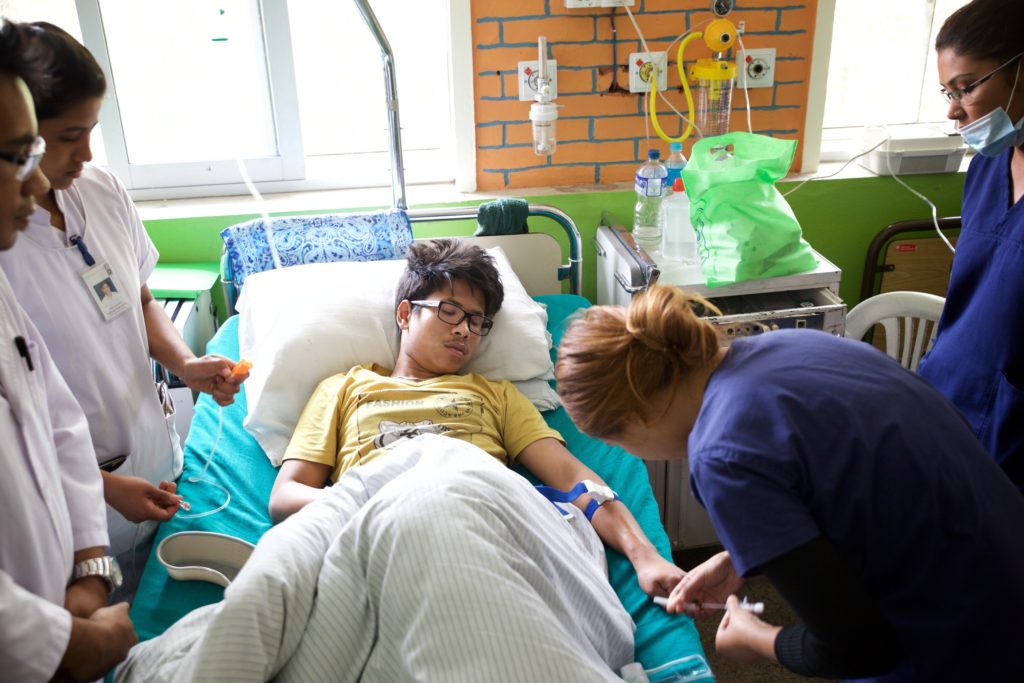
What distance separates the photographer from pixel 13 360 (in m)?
1.20

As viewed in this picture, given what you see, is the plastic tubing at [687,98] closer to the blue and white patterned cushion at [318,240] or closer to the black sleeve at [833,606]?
the blue and white patterned cushion at [318,240]

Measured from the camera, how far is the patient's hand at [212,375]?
182 centimetres

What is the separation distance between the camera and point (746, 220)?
2.32 m

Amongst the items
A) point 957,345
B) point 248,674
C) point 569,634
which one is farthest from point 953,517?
point 248,674

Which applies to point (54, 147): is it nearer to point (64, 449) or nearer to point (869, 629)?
point (64, 449)

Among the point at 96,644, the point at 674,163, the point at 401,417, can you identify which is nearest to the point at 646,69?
the point at 674,163

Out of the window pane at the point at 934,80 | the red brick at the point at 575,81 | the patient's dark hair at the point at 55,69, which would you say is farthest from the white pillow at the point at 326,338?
the window pane at the point at 934,80

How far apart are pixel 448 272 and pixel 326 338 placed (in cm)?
37

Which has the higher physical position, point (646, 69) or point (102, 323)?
point (646, 69)

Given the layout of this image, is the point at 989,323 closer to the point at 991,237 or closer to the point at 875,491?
the point at 991,237

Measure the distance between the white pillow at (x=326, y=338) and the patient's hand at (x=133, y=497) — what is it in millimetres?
486

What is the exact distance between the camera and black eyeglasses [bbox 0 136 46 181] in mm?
994

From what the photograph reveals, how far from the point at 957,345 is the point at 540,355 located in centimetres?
99

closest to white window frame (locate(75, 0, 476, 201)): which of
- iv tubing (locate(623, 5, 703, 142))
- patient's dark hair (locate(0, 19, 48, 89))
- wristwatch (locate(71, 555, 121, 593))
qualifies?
iv tubing (locate(623, 5, 703, 142))
